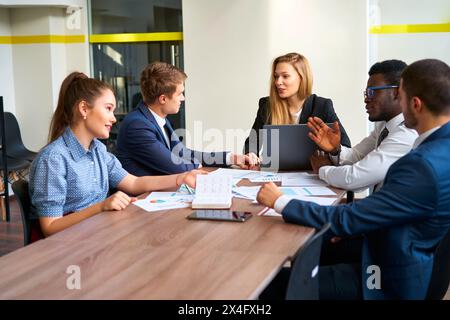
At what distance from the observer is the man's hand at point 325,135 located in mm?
3094

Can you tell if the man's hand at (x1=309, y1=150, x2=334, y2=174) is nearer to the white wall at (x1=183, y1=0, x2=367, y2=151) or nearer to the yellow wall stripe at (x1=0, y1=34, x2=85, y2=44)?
the white wall at (x1=183, y1=0, x2=367, y2=151)

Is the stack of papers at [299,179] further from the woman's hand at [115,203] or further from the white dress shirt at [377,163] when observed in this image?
the woman's hand at [115,203]

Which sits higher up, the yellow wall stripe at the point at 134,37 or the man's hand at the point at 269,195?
the yellow wall stripe at the point at 134,37

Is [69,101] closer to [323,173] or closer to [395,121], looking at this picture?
[323,173]

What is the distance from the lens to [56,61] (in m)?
6.68

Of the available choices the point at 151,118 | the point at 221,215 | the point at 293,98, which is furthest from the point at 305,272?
the point at 293,98

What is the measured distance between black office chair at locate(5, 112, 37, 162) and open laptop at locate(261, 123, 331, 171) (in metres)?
3.83

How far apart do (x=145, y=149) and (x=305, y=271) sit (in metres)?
1.86

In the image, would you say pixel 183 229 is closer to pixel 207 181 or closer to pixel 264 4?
pixel 207 181

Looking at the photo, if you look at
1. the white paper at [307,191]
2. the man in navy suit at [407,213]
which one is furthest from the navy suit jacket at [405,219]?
the white paper at [307,191]

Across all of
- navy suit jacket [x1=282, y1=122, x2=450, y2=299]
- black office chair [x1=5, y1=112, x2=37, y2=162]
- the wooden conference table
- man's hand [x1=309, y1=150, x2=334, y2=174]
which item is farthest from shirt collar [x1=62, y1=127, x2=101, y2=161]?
black office chair [x1=5, y1=112, x2=37, y2=162]

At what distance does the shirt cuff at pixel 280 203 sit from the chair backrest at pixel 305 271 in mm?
505
